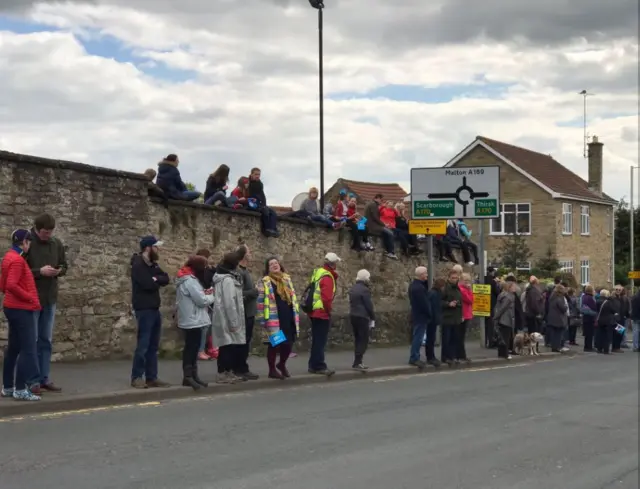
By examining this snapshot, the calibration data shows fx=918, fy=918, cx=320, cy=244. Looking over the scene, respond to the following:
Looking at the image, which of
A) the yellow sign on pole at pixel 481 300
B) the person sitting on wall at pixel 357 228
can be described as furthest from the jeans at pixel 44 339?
the yellow sign on pole at pixel 481 300

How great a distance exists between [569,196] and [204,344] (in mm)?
38099

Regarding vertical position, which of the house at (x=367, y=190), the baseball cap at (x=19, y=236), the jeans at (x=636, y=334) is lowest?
the jeans at (x=636, y=334)

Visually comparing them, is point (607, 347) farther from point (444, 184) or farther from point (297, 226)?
point (297, 226)

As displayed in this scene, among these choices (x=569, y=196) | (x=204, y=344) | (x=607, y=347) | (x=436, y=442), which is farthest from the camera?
(x=569, y=196)

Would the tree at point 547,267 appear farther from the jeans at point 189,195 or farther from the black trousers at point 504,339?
the jeans at point 189,195

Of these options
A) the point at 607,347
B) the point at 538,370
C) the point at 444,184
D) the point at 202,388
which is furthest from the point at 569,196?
the point at 202,388

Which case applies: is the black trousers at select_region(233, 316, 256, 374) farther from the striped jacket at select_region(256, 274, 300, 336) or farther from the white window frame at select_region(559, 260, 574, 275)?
the white window frame at select_region(559, 260, 574, 275)

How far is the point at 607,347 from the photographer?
84.8 ft

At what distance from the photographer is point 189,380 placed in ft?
40.1

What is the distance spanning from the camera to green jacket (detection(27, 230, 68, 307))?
10648 mm

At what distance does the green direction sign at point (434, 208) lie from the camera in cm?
2209

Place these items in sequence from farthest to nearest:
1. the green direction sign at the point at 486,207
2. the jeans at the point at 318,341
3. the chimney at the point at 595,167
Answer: the chimney at the point at 595,167
the green direction sign at the point at 486,207
the jeans at the point at 318,341

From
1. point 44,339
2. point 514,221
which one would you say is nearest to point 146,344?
point 44,339

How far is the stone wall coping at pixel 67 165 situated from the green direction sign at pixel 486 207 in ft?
31.1
